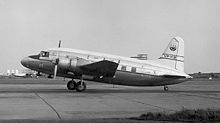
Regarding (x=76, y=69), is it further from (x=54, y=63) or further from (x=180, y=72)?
(x=180, y=72)

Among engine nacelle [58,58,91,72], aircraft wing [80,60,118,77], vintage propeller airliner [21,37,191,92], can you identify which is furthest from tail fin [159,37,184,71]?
engine nacelle [58,58,91,72]

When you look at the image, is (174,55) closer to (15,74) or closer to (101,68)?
(101,68)

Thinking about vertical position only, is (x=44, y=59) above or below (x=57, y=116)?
above

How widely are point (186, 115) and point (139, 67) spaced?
51.9ft

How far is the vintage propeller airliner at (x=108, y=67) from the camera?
75.8ft

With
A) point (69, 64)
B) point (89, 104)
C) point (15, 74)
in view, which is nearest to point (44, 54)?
point (69, 64)

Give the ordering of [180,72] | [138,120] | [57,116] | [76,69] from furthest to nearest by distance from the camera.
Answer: [180,72], [76,69], [57,116], [138,120]

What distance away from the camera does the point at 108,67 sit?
75.2ft

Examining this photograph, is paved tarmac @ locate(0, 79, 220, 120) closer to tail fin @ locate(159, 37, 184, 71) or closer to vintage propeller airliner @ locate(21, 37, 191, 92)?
vintage propeller airliner @ locate(21, 37, 191, 92)

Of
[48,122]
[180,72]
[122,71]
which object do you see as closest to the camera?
[48,122]

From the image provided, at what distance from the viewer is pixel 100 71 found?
2369 centimetres

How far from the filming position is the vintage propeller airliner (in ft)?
75.8

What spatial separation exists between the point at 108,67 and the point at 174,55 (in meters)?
7.95

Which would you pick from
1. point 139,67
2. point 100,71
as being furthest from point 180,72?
point 100,71
